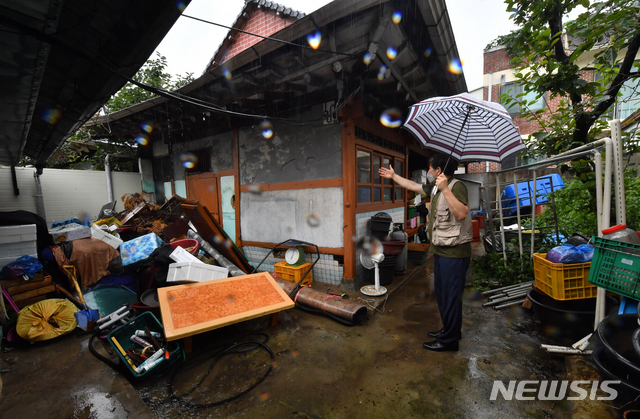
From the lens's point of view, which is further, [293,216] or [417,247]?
[417,247]

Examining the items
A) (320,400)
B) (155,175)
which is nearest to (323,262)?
(320,400)

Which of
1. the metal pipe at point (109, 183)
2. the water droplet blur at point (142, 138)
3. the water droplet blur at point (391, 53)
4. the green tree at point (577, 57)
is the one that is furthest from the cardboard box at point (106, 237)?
the green tree at point (577, 57)

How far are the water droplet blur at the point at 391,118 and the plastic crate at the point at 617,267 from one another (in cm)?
460

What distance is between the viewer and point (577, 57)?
3480mm

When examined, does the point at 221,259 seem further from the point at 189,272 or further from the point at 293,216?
the point at 293,216

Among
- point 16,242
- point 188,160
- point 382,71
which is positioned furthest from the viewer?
point 188,160

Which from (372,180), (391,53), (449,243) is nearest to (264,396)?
(449,243)

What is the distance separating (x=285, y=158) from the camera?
5621 millimetres

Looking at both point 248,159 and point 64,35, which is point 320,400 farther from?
point 248,159

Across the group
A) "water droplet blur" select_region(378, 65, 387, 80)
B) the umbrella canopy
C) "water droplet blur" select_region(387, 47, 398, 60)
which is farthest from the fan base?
"water droplet blur" select_region(387, 47, 398, 60)

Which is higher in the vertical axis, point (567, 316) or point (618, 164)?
point (618, 164)

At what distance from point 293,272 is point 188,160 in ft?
16.6

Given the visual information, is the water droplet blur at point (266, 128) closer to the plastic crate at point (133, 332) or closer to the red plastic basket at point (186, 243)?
the red plastic basket at point (186, 243)

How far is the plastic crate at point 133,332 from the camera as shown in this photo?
2.68 m
